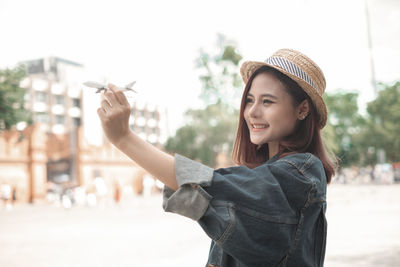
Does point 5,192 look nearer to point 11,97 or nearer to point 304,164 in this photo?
point 11,97

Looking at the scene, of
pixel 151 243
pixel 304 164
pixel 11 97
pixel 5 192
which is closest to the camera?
pixel 304 164

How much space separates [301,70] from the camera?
1212mm

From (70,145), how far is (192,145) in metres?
9.19

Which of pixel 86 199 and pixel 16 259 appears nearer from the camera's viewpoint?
pixel 16 259

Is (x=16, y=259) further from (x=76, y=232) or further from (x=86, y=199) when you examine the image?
(x=86, y=199)

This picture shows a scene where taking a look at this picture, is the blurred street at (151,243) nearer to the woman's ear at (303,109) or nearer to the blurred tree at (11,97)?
the woman's ear at (303,109)

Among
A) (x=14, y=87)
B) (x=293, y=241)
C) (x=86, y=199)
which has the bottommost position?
(x=86, y=199)

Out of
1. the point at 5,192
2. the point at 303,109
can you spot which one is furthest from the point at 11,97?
the point at 303,109

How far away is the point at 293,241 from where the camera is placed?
103 cm

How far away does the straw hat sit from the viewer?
3.91ft

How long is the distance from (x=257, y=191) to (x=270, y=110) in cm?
33

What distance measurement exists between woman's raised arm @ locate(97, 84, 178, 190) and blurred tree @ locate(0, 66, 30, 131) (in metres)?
21.4

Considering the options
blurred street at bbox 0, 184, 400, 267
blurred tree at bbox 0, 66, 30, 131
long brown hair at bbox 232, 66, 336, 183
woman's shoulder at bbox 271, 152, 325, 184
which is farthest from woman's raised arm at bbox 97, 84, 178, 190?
blurred tree at bbox 0, 66, 30, 131

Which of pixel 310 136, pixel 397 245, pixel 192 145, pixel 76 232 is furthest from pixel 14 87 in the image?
pixel 310 136
